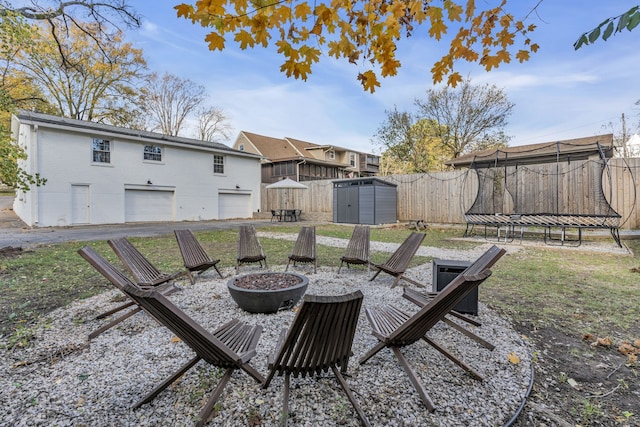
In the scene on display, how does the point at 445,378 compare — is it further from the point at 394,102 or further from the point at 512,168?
the point at 394,102

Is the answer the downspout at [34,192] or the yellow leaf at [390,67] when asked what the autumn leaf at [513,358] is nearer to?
the yellow leaf at [390,67]

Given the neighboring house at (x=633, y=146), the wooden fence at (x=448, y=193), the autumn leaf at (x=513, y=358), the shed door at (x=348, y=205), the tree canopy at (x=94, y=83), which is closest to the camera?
the autumn leaf at (x=513, y=358)

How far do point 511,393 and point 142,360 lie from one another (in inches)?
113

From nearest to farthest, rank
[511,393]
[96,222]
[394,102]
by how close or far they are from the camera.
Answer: [511,393] → [96,222] → [394,102]

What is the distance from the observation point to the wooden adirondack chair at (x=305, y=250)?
5.76 metres

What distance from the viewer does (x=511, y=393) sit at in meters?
2.18

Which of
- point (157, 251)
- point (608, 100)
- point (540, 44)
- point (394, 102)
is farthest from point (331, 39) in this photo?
point (394, 102)

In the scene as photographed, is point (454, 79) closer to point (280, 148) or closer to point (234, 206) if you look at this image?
point (234, 206)

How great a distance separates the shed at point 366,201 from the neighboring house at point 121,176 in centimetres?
824

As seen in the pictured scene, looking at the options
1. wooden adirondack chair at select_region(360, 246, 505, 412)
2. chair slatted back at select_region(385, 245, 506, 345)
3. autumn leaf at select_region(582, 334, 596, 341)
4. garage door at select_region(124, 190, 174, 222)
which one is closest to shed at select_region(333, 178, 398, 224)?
garage door at select_region(124, 190, 174, 222)

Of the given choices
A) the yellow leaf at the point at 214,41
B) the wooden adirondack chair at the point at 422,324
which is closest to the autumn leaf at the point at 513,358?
the wooden adirondack chair at the point at 422,324

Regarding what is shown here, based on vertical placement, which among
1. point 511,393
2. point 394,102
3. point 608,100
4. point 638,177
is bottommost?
point 511,393

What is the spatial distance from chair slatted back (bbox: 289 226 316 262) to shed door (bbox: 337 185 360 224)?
9334 mm

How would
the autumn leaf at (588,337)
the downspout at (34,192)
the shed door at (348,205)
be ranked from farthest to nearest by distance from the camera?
the shed door at (348,205), the downspout at (34,192), the autumn leaf at (588,337)
